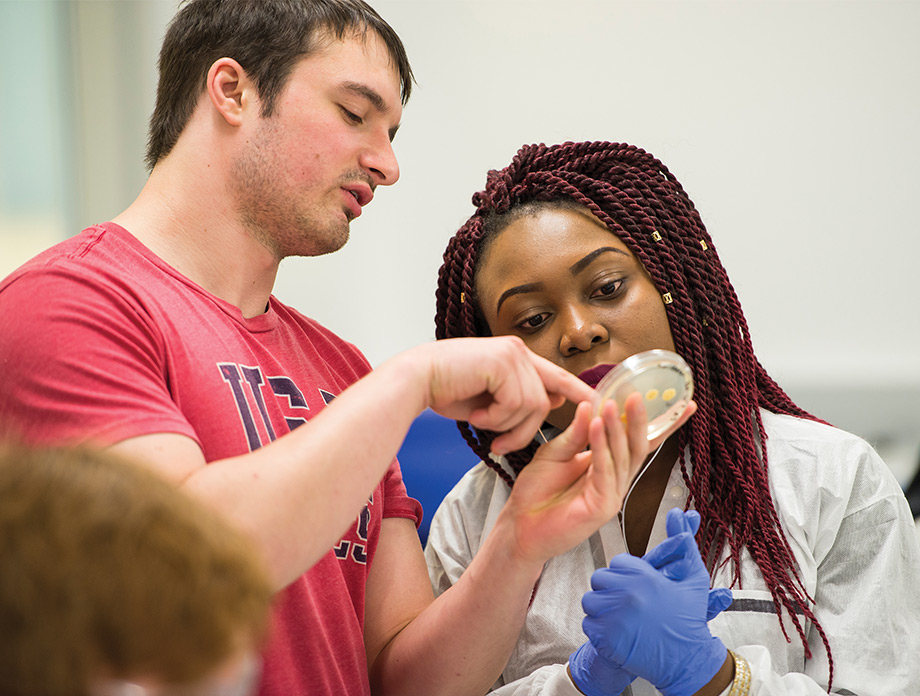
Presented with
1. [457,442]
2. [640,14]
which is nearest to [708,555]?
[457,442]

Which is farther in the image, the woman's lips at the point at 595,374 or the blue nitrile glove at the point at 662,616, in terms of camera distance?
the woman's lips at the point at 595,374

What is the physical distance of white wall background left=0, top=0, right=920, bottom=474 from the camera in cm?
198

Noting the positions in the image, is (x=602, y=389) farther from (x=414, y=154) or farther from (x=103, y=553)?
(x=414, y=154)

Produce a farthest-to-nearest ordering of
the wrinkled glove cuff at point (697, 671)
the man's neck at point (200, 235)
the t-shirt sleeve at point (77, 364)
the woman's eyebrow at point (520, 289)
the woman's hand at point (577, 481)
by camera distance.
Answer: the woman's eyebrow at point (520, 289), the man's neck at point (200, 235), the wrinkled glove cuff at point (697, 671), the woman's hand at point (577, 481), the t-shirt sleeve at point (77, 364)

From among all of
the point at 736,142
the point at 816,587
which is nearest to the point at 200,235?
the point at 816,587

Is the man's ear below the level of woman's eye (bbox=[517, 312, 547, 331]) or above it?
above

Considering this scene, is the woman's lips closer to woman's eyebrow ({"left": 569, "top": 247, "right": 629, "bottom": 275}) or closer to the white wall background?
woman's eyebrow ({"left": 569, "top": 247, "right": 629, "bottom": 275})

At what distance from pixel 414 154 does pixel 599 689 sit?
4.73 feet

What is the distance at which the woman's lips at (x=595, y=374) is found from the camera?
125 cm

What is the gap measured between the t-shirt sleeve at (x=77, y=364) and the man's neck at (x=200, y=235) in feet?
0.72

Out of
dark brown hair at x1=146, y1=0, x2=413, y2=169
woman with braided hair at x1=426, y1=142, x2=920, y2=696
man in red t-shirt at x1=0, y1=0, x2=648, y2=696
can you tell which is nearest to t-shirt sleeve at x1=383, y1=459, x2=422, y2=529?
man in red t-shirt at x1=0, y1=0, x2=648, y2=696

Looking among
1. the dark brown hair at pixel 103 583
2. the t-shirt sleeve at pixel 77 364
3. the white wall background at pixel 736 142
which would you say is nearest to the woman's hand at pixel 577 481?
the t-shirt sleeve at pixel 77 364

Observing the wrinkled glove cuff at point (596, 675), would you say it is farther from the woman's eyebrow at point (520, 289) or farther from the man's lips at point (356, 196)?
the man's lips at point (356, 196)

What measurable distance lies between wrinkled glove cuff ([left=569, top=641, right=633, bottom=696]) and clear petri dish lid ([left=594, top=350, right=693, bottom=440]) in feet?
1.04
